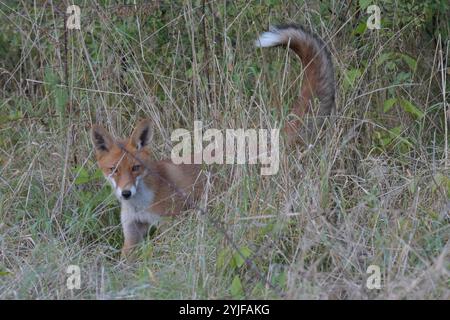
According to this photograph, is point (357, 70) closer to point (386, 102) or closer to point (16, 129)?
point (386, 102)

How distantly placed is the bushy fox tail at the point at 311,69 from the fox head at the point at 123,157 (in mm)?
963

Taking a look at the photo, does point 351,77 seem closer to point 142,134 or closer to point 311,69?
point 311,69

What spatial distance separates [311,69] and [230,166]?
94 cm

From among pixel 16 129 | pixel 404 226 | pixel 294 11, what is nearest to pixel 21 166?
pixel 16 129

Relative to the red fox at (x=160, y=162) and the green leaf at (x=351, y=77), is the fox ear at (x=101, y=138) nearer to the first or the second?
the red fox at (x=160, y=162)

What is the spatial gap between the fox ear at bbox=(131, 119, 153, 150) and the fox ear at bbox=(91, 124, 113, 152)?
0.52ft

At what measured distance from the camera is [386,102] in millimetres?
5754

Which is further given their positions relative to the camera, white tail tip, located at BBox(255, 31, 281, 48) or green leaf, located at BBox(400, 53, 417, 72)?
green leaf, located at BBox(400, 53, 417, 72)

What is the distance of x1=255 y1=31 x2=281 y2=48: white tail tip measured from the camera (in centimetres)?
563

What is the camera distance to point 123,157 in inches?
221

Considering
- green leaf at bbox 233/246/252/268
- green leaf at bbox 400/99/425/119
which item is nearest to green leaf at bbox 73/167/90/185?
green leaf at bbox 233/246/252/268

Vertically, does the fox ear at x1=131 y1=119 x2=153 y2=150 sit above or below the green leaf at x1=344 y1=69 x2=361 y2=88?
below

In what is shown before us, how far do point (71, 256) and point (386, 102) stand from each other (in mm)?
2306

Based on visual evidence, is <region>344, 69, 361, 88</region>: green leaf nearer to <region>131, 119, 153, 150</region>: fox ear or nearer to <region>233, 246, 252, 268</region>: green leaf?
<region>131, 119, 153, 150</region>: fox ear
